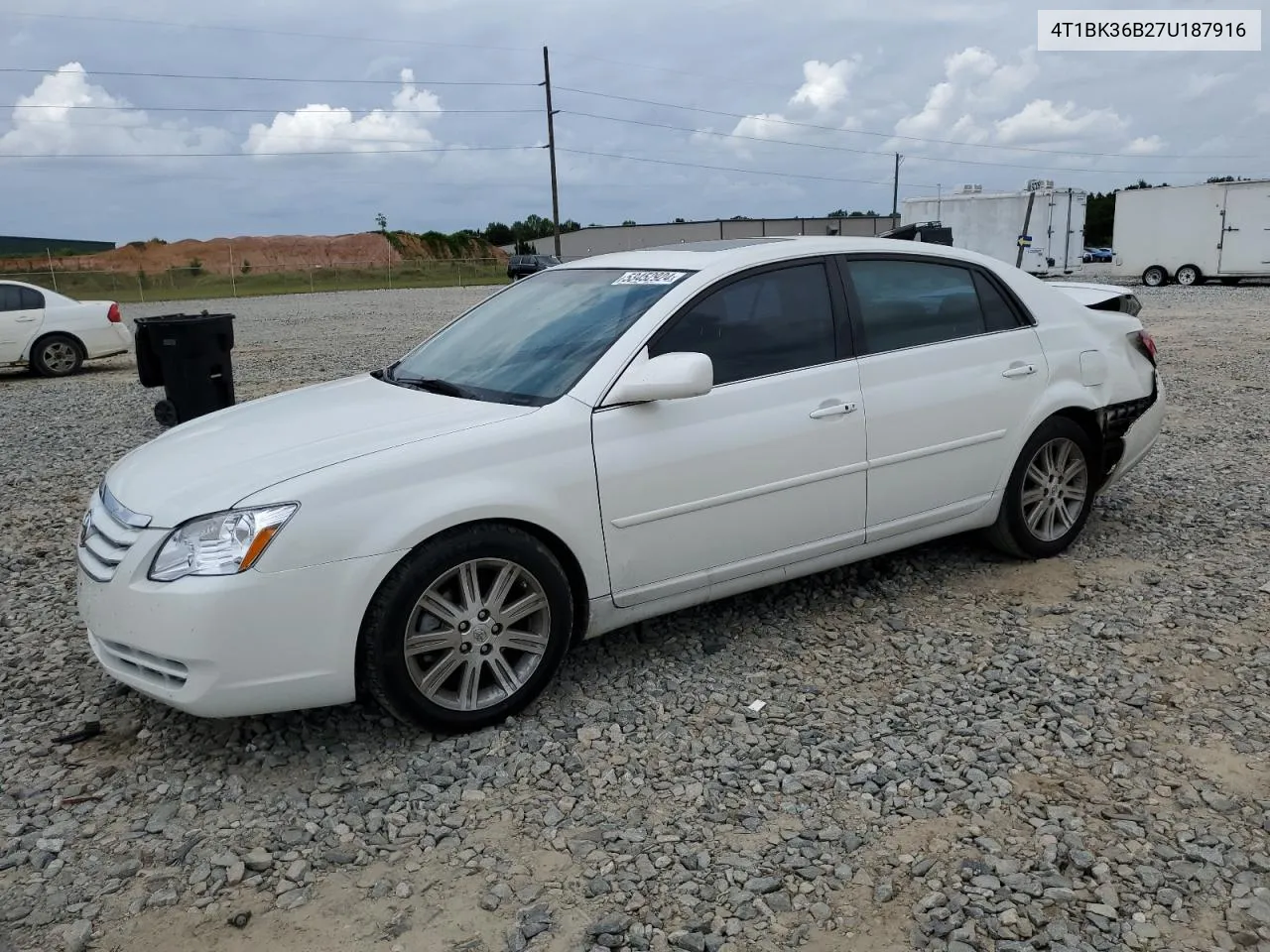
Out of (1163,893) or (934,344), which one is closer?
(1163,893)

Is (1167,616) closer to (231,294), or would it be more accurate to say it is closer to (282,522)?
(282,522)

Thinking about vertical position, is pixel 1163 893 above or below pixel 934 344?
below

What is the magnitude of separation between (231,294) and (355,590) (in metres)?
Answer: 44.1

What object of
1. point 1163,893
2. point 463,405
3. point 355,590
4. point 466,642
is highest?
point 463,405

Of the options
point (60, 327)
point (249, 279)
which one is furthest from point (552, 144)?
point (60, 327)

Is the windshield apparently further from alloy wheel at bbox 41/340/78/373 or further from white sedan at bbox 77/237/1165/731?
alloy wheel at bbox 41/340/78/373

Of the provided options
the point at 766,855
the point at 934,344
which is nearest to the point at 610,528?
the point at 766,855

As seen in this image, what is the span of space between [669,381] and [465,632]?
3.70ft

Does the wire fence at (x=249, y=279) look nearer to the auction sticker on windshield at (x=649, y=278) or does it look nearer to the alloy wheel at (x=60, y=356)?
the alloy wheel at (x=60, y=356)

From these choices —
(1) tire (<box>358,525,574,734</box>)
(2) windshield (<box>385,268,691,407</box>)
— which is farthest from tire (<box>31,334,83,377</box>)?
(1) tire (<box>358,525,574,734</box>)

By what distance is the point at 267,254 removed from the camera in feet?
194

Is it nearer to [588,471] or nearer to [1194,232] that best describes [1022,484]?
[588,471]

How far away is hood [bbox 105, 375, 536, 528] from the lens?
332cm

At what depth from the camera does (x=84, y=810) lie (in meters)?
Result: 3.23
